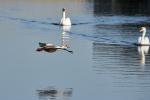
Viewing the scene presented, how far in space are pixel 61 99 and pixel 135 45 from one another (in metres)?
15.5

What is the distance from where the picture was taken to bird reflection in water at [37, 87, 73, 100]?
20.1 meters

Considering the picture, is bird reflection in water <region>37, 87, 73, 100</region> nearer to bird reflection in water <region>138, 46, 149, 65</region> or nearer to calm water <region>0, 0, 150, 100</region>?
calm water <region>0, 0, 150, 100</region>

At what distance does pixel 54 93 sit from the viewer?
20.8 metres

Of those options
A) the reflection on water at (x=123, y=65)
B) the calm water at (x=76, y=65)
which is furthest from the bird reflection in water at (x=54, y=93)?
the reflection on water at (x=123, y=65)

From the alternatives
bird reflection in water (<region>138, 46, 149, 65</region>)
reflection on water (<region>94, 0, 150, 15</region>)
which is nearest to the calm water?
bird reflection in water (<region>138, 46, 149, 65</region>)

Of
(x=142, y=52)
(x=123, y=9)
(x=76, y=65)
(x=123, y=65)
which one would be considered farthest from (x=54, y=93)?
(x=123, y=9)

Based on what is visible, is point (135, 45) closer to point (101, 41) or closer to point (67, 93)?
point (101, 41)

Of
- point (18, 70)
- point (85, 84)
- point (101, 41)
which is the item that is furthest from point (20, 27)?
point (85, 84)

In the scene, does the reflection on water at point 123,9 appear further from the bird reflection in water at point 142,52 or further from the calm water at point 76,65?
the bird reflection in water at point 142,52

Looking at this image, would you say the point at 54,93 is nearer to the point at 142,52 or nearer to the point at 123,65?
the point at 123,65

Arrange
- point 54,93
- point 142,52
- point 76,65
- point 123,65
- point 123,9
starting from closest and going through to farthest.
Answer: point 54,93 → point 76,65 → point 123,65 → point 142,52 → point 123,9

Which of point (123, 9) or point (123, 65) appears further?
point (123, 9)

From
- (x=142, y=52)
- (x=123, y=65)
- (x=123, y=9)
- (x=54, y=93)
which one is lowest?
(x=123, y=9)

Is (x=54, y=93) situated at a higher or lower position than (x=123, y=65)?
higher
